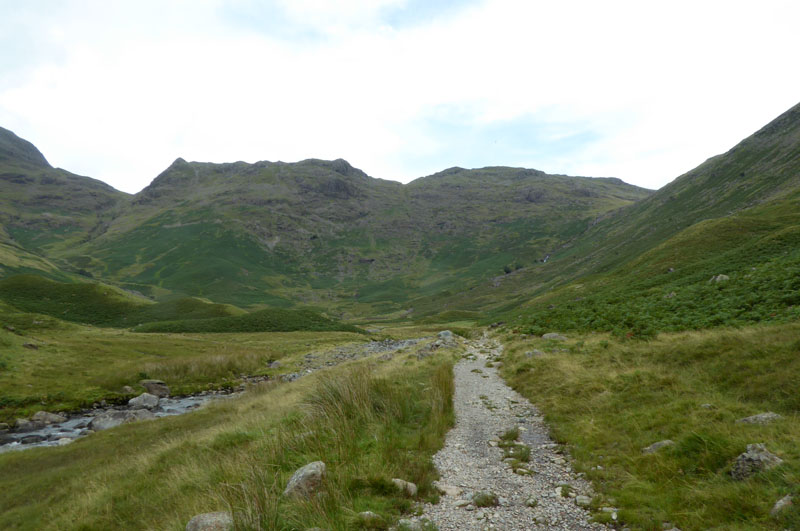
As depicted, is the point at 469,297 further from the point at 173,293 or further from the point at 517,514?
the point at 517,514

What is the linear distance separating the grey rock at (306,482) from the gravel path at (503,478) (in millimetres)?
2501

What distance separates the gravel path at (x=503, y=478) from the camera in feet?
23.8

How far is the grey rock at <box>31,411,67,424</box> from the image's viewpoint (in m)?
26.9

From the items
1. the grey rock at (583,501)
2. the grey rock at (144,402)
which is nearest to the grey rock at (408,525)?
the grey rock at (583,501)

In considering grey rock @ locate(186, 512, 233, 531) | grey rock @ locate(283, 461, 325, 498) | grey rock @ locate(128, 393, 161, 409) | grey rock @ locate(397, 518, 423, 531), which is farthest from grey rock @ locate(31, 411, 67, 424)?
grey rock @ locate(397, 518, 423, 531)

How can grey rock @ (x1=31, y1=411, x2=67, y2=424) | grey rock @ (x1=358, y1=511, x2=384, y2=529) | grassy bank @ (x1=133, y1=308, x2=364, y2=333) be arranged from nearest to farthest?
grey rock @ (x1=358, y1=511, x2=384, y2=529) < grey rock @ (x1=31, y1=411, x2=67, y2=424) < grassy bank @ (x1=133, y1=308, x2=364, y2=333)

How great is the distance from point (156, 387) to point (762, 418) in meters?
46.1

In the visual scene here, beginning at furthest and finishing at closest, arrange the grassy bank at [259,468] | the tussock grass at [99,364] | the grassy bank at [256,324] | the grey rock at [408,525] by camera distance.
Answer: the grassy bank at [256,324] → the tussock grass at [99,364] → the grassy bank at [259,468] → the grey rock at [408,525]

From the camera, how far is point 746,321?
17.1m

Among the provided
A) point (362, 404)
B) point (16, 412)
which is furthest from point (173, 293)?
point (362, 404)

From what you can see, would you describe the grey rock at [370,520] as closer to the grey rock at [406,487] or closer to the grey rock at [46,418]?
the grey rock at [406,487]

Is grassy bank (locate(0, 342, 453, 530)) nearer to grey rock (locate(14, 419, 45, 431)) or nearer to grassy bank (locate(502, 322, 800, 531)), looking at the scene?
grassy bank (locate(502, 322, 800, 531))

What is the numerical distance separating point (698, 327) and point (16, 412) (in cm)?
4797

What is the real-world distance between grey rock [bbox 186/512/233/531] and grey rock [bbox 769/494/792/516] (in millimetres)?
9556
